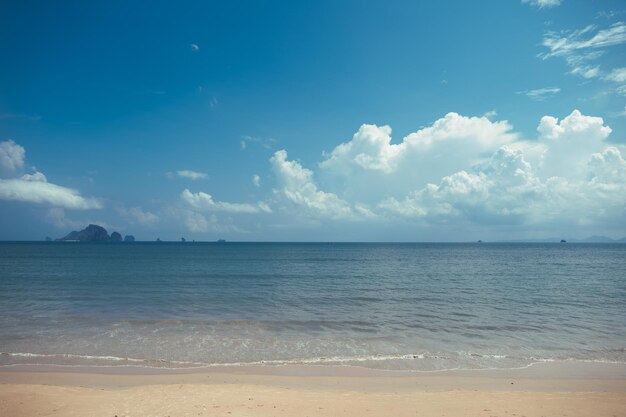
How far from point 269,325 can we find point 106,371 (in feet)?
31.4

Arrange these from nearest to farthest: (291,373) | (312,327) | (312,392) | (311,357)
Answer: (312,392) < (291,373) < (311,357) < (312,327)

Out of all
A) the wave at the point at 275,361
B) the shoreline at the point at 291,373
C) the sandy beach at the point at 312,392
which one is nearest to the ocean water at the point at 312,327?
the wave at the point at 275,361

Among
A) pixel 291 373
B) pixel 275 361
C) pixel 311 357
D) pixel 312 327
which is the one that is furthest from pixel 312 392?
pixel 312 327

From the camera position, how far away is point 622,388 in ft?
40.9

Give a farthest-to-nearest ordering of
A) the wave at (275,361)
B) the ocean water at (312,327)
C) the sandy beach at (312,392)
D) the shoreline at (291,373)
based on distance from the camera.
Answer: the ocean water at (312,327)
the wave at (275,361)
the shoreline at (291,373)
the sandy beach at (312,392)

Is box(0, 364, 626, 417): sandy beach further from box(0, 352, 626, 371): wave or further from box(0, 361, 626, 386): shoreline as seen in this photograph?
box(0, 352, 626, 371): wave

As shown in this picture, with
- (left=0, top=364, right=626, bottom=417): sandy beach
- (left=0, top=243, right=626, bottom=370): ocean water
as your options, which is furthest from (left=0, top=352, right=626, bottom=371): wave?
(left=0, top=364, right=626, bottom=417): sandy beach

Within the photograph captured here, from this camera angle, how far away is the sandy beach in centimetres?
1001

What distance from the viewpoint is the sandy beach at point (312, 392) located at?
32.8 ft

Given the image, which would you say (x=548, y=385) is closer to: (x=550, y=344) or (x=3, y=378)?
(x=550, y=344)

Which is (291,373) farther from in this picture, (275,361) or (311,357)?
(311,357)

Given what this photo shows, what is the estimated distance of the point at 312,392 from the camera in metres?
11.6

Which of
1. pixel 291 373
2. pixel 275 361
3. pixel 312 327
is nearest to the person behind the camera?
pixel 291 373

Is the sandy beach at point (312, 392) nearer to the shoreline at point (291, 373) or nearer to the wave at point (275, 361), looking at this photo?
the shoreline at point (291, 373)
